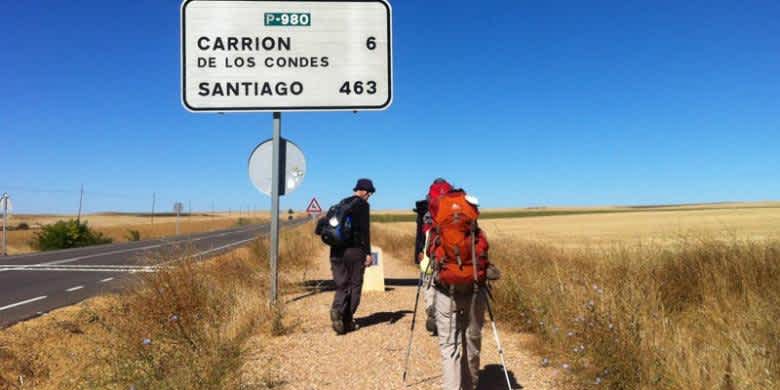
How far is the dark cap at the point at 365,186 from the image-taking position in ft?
23.1

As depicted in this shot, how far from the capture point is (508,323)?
7086 mm

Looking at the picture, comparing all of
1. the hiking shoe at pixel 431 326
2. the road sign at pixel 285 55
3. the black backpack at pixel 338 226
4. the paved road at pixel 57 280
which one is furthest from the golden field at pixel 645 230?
the paved road at pixel 57 280

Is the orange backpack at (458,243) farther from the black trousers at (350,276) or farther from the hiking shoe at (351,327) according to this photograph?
the hiking shoe at (351,327)

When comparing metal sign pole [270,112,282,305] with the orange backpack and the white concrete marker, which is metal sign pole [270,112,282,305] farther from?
the orange backpack

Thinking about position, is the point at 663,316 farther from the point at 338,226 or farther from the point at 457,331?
the point at 338,226

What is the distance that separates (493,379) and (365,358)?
134 centimetres

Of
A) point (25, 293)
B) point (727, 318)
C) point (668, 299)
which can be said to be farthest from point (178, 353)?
point (25, 293)

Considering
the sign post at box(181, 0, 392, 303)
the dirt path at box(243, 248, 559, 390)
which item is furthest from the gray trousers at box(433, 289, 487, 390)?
the sign post at box(181, 0, 392, 303)

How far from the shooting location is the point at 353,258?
6.90 m

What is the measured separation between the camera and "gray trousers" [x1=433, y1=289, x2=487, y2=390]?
4113 mm

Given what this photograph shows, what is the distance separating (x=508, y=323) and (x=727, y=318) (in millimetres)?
2412

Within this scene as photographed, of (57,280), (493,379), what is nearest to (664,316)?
(493,379)

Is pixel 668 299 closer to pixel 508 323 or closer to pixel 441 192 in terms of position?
pixel 508 323

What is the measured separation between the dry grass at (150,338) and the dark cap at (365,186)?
183 centimetres
